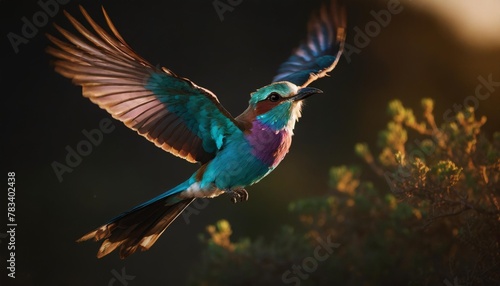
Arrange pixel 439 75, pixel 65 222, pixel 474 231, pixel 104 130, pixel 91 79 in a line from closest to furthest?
pixel 91 79, pixel 474 231, pixel 65 222, pixel 104 130, pixel 439 75

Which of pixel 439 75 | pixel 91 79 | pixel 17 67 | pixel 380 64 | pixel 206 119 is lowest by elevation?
pixel 439 75

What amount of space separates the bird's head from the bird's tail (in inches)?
27.2

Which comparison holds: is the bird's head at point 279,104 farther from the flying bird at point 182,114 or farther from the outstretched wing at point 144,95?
the outstretched wing at point 144,95

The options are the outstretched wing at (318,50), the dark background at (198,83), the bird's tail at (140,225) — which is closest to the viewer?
the bird's tail at (140,225)

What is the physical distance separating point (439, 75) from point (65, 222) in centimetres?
427

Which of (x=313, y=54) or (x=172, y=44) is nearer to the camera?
(x=313, y=54)

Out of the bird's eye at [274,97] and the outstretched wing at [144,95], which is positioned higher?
the outstretched wing at [144,95]

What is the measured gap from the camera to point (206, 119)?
3.76 metres

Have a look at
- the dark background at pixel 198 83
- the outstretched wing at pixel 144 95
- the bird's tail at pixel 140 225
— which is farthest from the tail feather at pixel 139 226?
the dark background at pixel 198 83

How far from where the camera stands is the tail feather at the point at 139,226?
13.0ft

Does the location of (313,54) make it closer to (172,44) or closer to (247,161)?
(247,161)

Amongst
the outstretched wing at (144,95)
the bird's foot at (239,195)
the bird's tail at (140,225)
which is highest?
the outstretched wing at (144,95)

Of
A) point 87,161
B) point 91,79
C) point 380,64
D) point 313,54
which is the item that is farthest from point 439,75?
point 91,79

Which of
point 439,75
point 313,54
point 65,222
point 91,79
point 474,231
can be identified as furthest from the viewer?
point 439,75
